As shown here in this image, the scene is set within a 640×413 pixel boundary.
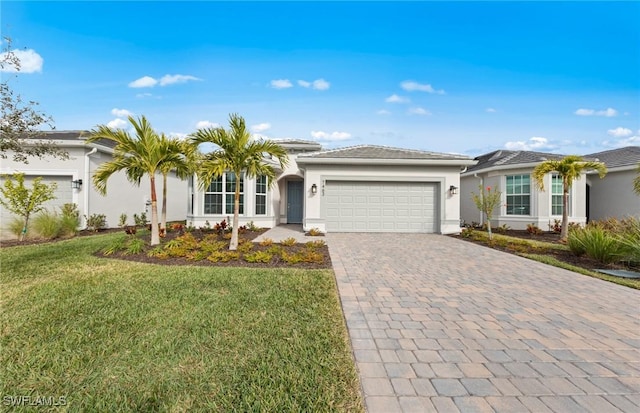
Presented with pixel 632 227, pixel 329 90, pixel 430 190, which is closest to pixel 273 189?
pixel 329 90

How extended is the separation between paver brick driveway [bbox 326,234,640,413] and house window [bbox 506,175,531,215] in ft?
30.7

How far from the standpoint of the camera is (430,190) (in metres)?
12.9

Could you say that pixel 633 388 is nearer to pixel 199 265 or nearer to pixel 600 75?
pixel 199 265

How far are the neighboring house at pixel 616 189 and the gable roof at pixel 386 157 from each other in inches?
329

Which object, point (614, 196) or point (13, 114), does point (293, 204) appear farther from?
point (614, 196)

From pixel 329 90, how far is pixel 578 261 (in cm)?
1235

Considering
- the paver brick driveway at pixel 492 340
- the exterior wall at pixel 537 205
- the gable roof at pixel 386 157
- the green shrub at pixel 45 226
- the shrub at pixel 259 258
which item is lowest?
the paver brick driveway at pixel 492 340

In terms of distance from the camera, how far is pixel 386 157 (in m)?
12.5

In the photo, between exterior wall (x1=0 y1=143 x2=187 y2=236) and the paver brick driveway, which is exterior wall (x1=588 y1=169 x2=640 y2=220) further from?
exterior wall (x1=0 y1=143 x2=187 y2=236)

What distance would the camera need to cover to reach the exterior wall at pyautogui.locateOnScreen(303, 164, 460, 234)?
1256cm

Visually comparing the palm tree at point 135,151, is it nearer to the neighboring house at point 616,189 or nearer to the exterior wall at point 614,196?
the neighboring house at point 616,189

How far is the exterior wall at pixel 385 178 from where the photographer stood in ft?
41.2

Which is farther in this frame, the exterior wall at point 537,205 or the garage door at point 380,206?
the exterior wall at point 537,205

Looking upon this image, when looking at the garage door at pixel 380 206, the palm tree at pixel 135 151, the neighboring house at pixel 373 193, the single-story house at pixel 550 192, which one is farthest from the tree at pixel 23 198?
the single-story house at pixel 550 192
